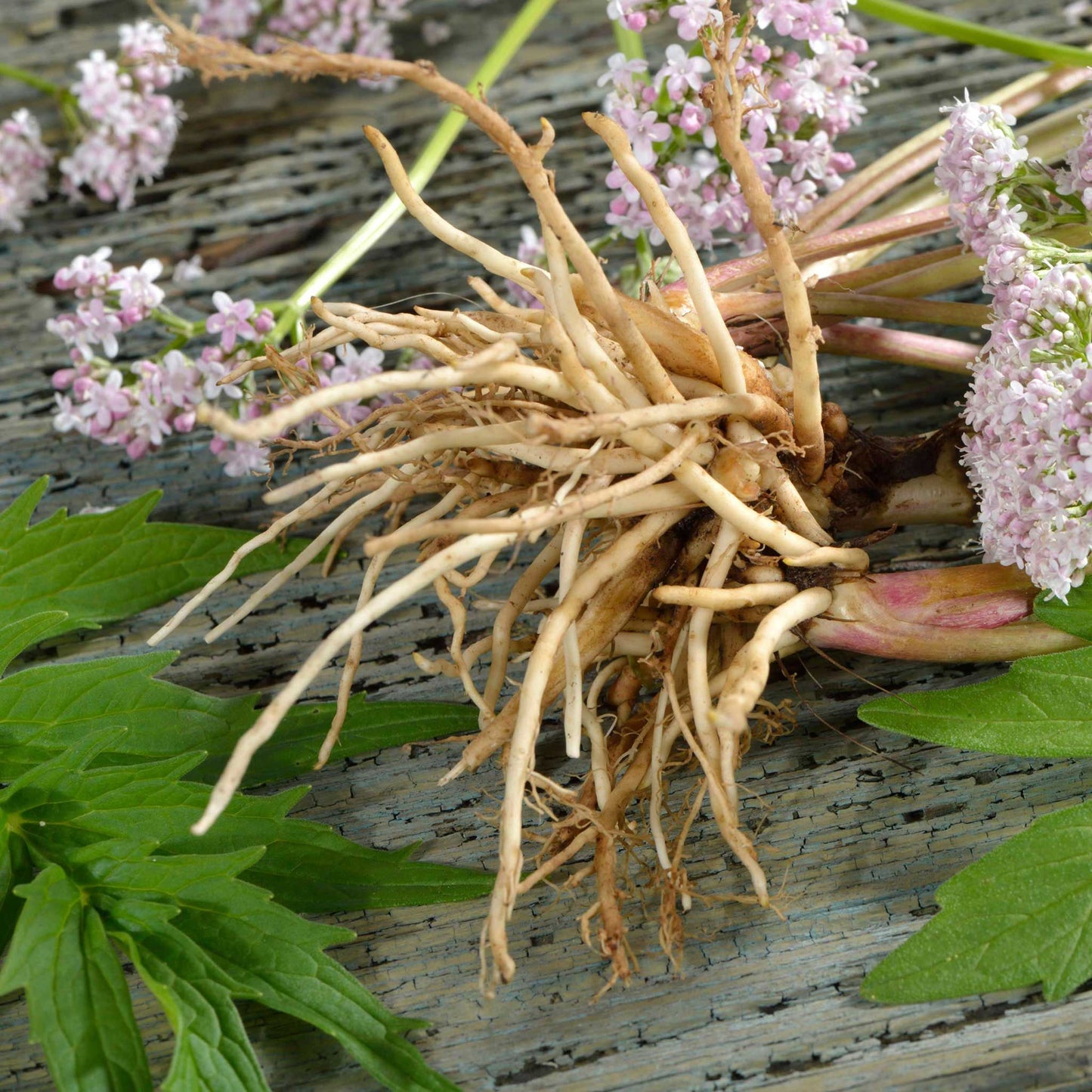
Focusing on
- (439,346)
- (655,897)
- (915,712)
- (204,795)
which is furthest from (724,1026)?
(439,346)

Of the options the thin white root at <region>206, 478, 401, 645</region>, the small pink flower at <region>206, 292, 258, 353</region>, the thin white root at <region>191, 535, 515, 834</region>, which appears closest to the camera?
the thin white root at <region>191, 535, 515, 834</region>

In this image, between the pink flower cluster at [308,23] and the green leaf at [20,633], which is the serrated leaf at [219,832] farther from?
the pink flower cluster at [308,23]

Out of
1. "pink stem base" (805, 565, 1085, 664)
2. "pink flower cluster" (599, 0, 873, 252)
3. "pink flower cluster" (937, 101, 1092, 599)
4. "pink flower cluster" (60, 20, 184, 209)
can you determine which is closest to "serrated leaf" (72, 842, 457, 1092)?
"pink stem base" (805, 565, 1085, 664)

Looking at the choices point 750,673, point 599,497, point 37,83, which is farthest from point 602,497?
point 37,83

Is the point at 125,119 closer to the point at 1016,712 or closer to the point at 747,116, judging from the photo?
the point at 747,116

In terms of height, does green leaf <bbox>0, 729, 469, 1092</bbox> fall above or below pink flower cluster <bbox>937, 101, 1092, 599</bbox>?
below

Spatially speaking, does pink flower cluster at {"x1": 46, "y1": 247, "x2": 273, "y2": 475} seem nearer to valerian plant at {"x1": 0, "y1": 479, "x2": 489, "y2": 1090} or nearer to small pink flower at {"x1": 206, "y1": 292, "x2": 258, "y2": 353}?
small pink flower at {"x1": 206, "y1": 292, "x2": 258, "y2": 353}

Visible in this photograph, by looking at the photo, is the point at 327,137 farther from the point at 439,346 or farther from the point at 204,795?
the point at 204,795
